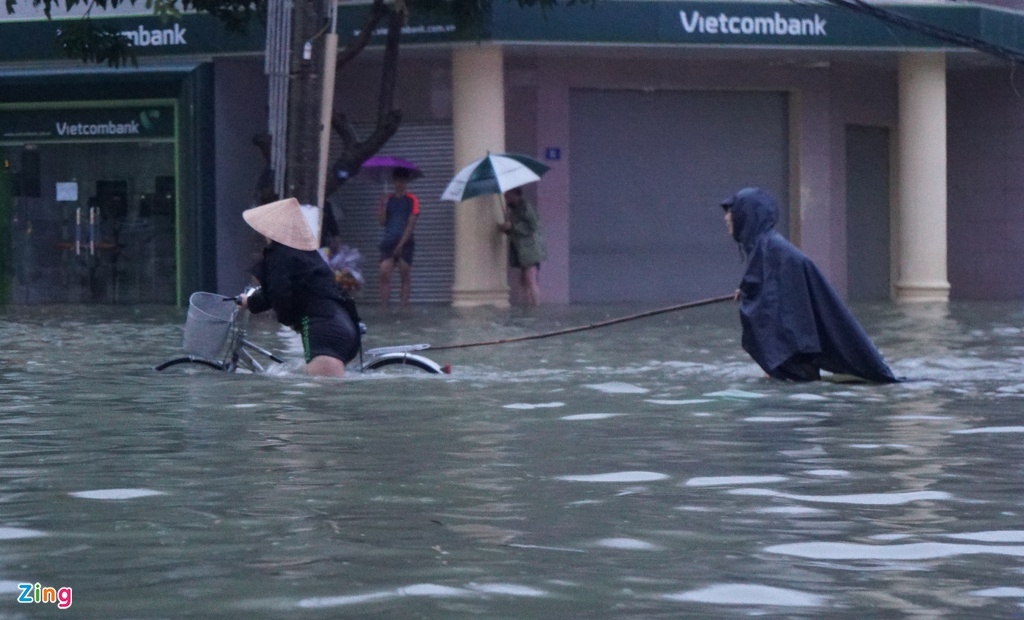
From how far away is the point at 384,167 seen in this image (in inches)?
981

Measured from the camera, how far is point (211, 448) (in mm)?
7707

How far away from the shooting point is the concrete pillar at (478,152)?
24.3 metres

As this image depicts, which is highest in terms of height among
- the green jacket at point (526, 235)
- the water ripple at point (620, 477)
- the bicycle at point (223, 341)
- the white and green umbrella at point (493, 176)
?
the white and green umbrella at point (493, 176)

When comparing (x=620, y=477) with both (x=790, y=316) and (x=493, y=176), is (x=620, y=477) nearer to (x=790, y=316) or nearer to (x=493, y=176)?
(x=790, y=316)

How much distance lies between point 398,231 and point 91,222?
5.32 meters

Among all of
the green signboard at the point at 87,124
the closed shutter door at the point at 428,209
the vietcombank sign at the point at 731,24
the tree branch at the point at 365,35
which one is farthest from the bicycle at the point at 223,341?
the green signboard at the point at 87,124

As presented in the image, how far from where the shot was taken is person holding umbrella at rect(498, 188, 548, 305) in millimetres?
23953

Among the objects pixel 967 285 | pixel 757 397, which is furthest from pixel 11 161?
pixel 757 397

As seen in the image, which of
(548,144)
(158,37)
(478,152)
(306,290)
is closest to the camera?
(306,290)

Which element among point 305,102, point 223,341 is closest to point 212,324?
point 223,341

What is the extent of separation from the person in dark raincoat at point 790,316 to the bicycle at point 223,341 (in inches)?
81.7

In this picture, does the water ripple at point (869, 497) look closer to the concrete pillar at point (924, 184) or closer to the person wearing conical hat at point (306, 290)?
the person wearing conical hat at point (306, 290)

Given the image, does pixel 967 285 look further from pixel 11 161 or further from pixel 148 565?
pixel 148 565

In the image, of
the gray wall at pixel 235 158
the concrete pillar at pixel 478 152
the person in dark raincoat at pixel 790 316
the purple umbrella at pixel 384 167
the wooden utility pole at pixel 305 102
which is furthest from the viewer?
the gray wall at pixel 235 158
